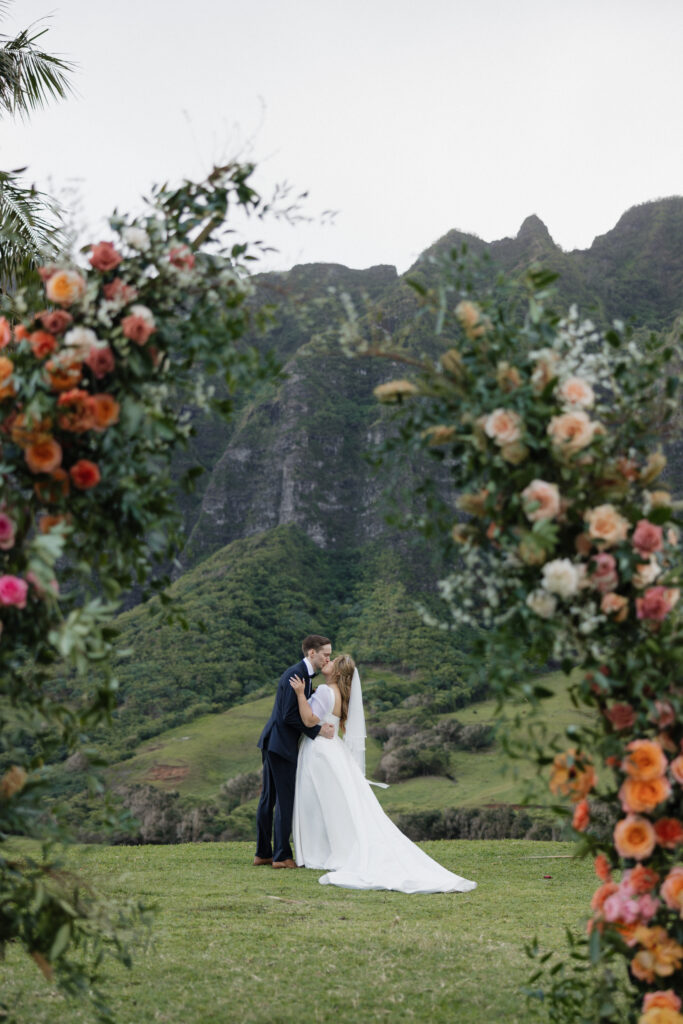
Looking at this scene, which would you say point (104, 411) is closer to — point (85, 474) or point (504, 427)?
point (85, 474)

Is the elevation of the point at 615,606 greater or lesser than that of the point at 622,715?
greater

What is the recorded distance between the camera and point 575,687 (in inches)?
127

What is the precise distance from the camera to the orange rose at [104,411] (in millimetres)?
3232

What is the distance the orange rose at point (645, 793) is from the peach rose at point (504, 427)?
4.11 feet

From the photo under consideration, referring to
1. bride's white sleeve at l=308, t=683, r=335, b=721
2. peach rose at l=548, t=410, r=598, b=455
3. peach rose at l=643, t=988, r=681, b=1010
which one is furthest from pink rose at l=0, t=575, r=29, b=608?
bride's white sleeve at l=308, t=683, r=335, b=721

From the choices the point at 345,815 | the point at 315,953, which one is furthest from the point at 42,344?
the point at 345,815

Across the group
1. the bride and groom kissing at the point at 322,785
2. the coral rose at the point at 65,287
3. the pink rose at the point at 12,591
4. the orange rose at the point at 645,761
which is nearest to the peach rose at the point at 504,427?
the orange rose at the point at 645,761

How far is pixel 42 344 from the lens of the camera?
3271 mm

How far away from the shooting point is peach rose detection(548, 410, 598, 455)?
10.2 feet

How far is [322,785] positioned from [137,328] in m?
7.98

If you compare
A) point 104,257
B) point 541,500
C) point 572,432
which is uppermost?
point 104,257

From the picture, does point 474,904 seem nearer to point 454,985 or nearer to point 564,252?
point 454,985

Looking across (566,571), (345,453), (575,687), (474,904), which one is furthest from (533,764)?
(345,453)

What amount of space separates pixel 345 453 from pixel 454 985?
4417cm
